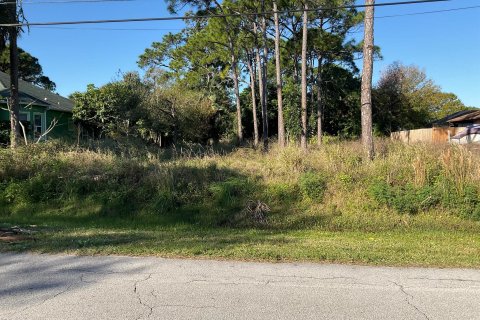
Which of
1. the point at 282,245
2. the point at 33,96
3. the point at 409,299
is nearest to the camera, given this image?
the point at 409,299

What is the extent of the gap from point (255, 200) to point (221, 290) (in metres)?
6.91

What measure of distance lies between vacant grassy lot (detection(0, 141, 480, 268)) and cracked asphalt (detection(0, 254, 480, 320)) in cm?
137

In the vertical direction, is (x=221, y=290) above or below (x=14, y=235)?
below

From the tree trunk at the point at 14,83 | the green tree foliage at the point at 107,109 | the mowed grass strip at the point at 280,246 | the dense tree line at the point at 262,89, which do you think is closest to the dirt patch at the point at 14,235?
the mowed grass strip at the point at 280,246

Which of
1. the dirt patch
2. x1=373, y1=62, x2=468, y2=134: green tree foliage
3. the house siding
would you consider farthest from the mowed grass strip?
x1=373, y1=62, x2=468, y2=134: green tree foliage

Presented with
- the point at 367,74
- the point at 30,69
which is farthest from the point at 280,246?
the point at 30,69

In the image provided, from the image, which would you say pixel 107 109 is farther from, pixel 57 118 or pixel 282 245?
pixel 282 245

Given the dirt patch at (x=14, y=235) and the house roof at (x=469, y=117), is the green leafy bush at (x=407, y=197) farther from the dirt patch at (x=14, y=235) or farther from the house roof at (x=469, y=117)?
the house roof at (x=469, y=117)

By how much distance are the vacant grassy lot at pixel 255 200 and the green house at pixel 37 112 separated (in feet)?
46.9

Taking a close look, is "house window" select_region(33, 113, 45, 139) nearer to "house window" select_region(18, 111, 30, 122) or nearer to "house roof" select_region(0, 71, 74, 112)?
"house window" select_region(18, 111, 30, 122)

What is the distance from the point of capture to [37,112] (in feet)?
102

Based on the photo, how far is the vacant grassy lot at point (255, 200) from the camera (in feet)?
29.9

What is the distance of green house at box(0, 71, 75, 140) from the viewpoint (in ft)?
91.0

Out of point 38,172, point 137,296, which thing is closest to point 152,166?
point 38,172
